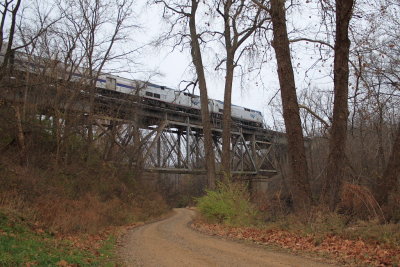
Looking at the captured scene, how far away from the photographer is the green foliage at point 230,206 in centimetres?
1552

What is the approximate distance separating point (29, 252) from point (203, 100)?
52.3 feet

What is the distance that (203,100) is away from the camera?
74.6ft

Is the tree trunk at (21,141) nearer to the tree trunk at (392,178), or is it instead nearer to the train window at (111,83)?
the train window at (111,83)

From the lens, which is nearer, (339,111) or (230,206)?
(339,111)

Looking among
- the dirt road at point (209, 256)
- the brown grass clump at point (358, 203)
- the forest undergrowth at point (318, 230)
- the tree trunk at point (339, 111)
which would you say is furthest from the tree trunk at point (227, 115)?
the dirt road at point (209, 256)

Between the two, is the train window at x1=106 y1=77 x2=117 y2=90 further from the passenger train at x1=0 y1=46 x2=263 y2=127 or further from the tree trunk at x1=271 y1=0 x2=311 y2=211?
the tree trunk at x1=271 y1=0 x2=311 y2=211

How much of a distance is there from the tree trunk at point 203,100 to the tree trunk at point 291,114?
923cm

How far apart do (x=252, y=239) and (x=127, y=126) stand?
24.4m

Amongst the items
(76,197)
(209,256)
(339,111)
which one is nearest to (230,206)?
(339,111)

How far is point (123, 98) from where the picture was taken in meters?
33.8

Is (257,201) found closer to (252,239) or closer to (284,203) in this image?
(284,203)

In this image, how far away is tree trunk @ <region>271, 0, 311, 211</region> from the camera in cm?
1291

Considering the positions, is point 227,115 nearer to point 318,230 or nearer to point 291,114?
point 291,114

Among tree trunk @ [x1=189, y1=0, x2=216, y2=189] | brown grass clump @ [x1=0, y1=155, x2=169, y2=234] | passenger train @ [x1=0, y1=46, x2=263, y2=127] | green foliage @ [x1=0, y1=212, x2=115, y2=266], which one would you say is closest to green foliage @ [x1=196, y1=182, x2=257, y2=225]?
tree trunk @ [x1=189, y1=0, x2=216, y2=189]
